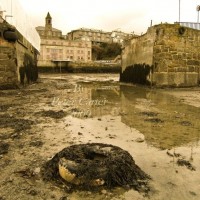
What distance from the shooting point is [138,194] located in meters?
1.74

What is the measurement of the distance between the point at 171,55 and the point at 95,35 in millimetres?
98758

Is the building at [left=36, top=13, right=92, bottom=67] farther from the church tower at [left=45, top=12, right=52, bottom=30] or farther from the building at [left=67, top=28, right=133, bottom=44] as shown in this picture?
the church tower at [left=45, top=12, right=52, bottom=30]

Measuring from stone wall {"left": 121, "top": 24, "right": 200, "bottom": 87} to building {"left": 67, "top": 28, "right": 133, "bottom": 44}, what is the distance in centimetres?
8823

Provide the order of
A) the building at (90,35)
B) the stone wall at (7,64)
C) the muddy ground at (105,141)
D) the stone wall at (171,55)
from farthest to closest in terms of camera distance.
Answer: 1. the building at (90,35)
2. the stone wall at (171,55)
3. the stone wall at (7,64)
4. the muddy ground at (105,141)

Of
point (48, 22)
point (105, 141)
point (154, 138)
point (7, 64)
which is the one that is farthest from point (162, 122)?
point (48, 22)

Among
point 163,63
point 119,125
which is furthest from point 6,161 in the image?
point 163,63

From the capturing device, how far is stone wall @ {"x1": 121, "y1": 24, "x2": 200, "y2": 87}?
9.04 m

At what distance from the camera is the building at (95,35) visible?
9927 centimetres

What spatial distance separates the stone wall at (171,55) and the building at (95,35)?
289 feet

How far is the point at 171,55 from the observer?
909 centimetres

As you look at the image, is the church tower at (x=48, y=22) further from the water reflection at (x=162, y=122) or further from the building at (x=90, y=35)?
the water reflection at (x=162, y=122)

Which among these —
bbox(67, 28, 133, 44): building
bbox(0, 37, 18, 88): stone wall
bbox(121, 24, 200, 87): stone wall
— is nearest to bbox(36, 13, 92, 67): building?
bbox(67, 28, 133, 44): building

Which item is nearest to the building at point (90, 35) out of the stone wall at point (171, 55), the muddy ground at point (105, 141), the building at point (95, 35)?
the building at point (95, 35)

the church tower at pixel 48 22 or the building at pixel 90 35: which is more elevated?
the church tower at pixel 48 22
